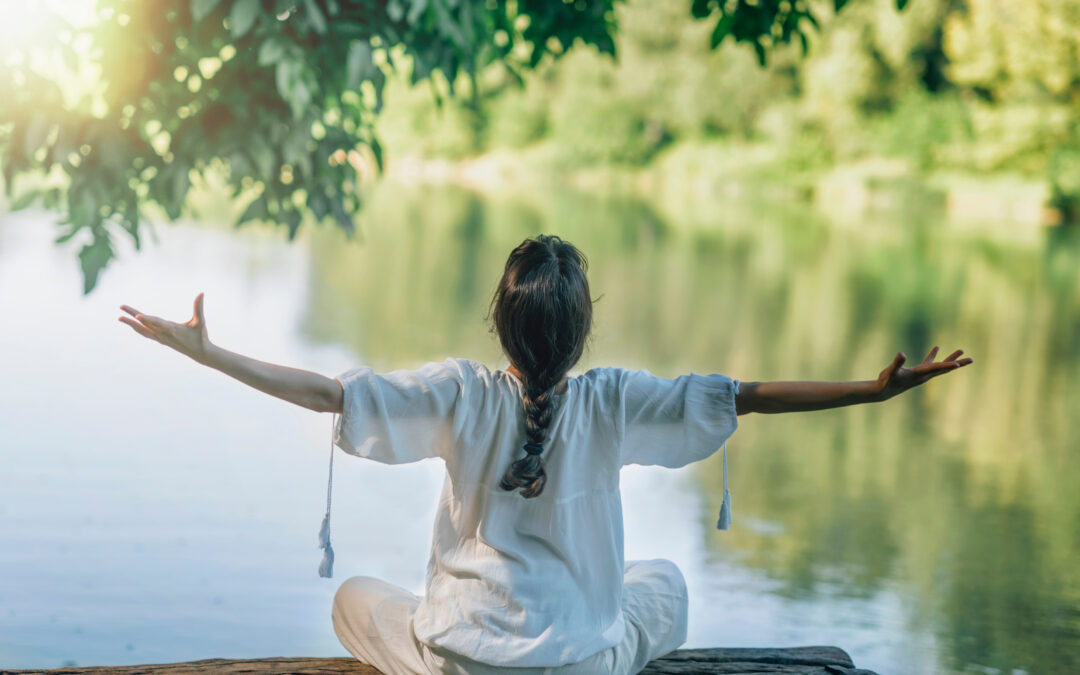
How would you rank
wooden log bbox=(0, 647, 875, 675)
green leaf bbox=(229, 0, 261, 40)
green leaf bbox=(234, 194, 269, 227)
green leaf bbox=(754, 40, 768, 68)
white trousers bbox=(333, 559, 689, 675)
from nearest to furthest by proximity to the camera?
1. white trousers bbox=(333, 559, 689, 675)
2. wooden log bbox=(0, 647, 875, 675)
3. green leaf bbox=(229, 0, 261, 40)
4. green leaf bbox=(234, 194, 269, 227)
5. green leaf bbox=(754, 40, 768, 68)

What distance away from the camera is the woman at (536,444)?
2264 millimetres

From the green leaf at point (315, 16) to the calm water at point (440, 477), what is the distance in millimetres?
2014

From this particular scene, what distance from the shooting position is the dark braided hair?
Answer: 7.36ft

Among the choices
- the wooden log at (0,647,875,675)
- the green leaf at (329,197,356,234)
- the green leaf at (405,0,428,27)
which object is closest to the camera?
the wooden log at (0,647,875,675)

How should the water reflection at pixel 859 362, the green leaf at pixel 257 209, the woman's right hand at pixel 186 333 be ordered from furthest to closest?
the water reflection at pixel 859 362, the green leaf at pixel 257 209, the woman's right hand at pixel 186 333

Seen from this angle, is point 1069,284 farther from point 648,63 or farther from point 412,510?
point 648,63

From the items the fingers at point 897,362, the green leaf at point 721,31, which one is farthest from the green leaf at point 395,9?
the fingers at point 897,362

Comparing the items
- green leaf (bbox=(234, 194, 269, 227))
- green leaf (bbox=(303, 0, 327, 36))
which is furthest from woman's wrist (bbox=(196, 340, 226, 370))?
green leaf (bbox=(234, 194, 269, 227))

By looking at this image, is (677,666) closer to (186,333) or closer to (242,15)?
(186,333)

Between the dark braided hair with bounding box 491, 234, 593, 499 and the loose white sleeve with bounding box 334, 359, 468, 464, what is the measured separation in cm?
12

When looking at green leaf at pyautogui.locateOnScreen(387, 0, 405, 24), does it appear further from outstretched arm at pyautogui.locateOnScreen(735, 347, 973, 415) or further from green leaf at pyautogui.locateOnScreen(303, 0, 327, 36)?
outstretched arm at pyautogui.locateOnScreen(735, 347, 973, 415)

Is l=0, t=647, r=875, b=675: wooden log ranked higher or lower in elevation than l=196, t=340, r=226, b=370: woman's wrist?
lower

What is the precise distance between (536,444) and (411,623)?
47 centimetres

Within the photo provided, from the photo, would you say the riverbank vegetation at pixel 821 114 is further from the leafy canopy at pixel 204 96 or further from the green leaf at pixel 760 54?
the leafy canopy at pixel 204 96
